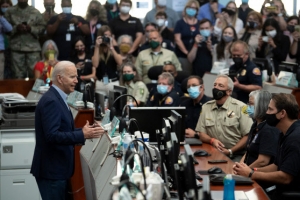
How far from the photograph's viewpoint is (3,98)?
9383 millimetres

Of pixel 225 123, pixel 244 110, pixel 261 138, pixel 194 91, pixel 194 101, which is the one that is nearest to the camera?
pixel 261 138

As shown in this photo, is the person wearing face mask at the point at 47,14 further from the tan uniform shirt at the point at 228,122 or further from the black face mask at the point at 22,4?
the tan uniform shirt at the point at 228,122

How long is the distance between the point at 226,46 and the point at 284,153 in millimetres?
5915

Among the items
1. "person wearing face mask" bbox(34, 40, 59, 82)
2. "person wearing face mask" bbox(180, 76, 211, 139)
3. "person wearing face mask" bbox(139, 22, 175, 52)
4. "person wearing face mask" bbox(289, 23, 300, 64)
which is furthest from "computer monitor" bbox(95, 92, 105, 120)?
"person wearing face mask" bbox(289, 23, 300, 64)

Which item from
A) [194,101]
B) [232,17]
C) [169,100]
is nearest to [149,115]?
[194,101]

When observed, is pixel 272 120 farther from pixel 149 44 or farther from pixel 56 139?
pixel 149 44

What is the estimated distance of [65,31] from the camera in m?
12.2

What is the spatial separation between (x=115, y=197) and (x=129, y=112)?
10.7 feet

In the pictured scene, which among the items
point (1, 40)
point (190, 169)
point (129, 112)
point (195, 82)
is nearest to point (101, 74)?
point (1, 40)

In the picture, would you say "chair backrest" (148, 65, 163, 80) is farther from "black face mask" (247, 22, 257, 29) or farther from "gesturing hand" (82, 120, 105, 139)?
"gesturing hand" (82, 120, 105, 139)

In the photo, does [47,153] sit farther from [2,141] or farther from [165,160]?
[2,141]

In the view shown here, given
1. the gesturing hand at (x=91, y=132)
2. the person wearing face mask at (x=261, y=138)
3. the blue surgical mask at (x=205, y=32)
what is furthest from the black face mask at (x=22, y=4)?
the gesturing hand at (x=91, y=132)

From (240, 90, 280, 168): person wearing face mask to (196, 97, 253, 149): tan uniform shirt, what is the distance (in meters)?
1.15

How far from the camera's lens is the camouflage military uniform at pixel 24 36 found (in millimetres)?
12180
